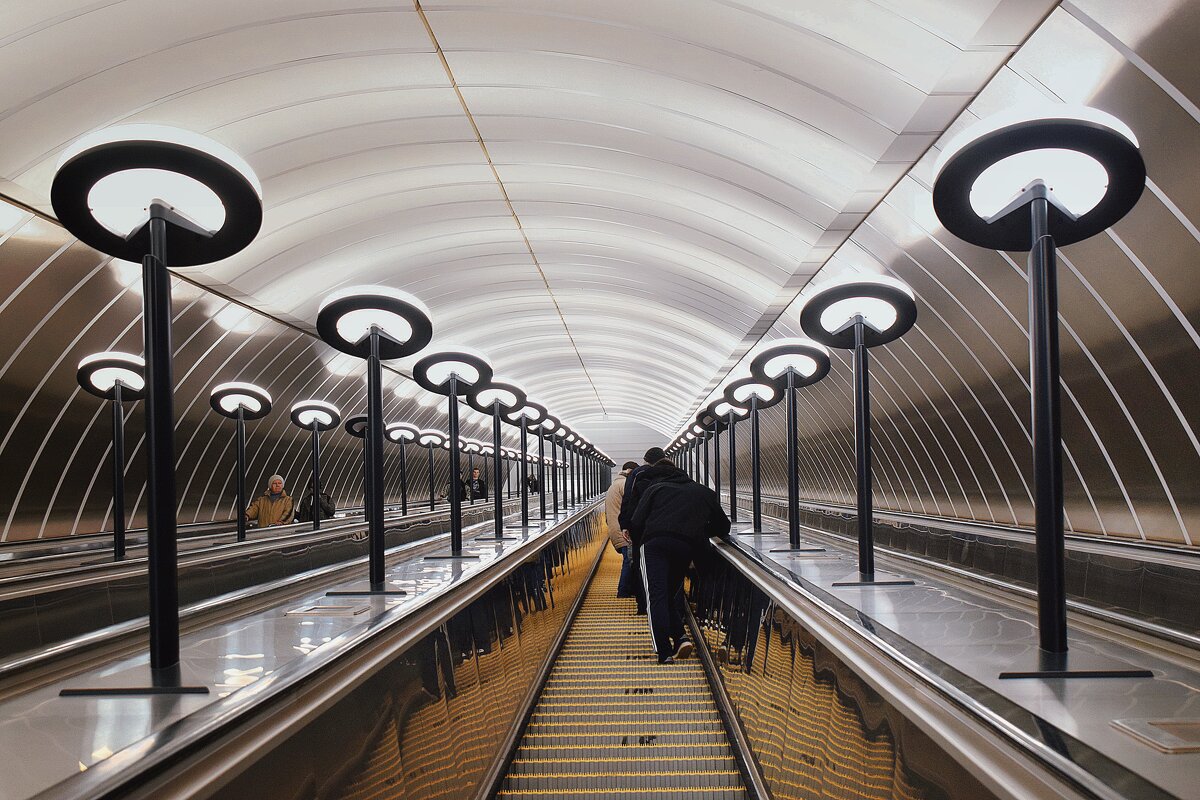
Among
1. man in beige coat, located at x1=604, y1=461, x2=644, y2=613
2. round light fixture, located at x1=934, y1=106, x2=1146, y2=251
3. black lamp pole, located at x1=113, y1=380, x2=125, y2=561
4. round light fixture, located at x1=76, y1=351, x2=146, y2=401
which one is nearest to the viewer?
round light fixture, located at x1=934, y1=106, x2=1146, y2=251

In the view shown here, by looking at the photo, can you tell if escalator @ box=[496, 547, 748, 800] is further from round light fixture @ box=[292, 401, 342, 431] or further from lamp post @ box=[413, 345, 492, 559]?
round light fixture @ box=[292, 401, 342, 431]

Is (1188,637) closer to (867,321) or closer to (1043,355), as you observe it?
(1043,355)

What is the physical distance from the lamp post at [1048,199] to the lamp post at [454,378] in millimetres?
5073

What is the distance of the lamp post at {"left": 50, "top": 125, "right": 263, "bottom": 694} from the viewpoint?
299 cm

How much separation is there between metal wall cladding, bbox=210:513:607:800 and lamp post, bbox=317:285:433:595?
0.86 m

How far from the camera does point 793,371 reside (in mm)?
7949

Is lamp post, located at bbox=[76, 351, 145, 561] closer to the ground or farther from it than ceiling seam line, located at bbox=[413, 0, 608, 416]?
closer to the ground

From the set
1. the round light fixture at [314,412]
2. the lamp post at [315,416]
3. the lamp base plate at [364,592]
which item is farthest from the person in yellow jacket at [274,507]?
the lamp base plate at [364,592]

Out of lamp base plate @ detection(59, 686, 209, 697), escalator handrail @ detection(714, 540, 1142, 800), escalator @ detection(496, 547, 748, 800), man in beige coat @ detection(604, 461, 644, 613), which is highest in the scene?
escalator handrail @ detection(714, 540, 1142, 800)

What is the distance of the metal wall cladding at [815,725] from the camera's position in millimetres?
2221

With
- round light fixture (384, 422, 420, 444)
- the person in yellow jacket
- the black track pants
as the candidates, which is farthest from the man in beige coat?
round light fixture (384, 422, 420, 444)

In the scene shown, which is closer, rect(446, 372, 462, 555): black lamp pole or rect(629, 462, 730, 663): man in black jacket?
rect(446, 372, 462, 555): black lamp pole

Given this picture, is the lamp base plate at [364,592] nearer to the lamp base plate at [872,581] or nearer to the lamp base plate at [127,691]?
the lamp base plate at [127,691]

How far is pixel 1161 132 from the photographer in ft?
17.3
